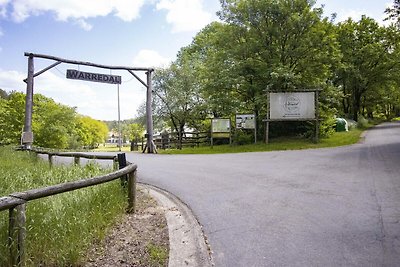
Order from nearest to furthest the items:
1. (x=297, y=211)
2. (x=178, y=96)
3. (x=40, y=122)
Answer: (x=297, y=211), (x=178, y=96), (x=40, y=122)

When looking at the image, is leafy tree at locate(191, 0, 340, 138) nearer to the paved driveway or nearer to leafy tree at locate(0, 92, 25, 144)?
the paved driveway

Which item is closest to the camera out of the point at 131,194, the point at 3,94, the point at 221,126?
the point at 131,194

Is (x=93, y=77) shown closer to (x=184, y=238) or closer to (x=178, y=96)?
(x=178, y=96)

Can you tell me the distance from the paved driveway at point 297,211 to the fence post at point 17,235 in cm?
194

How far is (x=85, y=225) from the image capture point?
13.2 ft

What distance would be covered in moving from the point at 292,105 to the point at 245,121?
2750mm

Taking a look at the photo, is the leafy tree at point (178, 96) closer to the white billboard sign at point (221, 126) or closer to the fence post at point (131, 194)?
the white billboard sign at point (221, 126)

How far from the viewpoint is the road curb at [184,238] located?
12.3 ft

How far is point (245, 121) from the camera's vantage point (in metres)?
19.4

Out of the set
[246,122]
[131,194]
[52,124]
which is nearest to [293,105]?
[246,122]

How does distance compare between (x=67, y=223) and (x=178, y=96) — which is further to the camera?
(x=178, y=96)

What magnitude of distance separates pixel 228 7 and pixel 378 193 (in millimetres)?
16916

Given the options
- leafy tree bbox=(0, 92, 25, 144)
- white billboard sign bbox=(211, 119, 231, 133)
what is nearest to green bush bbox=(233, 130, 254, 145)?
white billboard sign bbox=(211, 119, 231, 133)

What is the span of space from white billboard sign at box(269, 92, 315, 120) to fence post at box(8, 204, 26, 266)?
16.6 m
